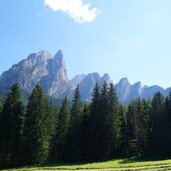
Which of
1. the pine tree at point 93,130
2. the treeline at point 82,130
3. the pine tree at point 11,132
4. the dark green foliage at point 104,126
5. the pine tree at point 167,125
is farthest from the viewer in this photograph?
the pine tree at point 167,125

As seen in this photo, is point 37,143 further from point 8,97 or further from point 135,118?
point 135,118

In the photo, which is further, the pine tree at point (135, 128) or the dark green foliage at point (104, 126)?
the pine tree at point (135, 128)

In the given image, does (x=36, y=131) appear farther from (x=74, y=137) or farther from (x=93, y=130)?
(x=74, y=137)

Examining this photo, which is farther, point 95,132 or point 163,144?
point 163,144

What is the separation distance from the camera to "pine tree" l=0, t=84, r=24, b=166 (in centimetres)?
7144

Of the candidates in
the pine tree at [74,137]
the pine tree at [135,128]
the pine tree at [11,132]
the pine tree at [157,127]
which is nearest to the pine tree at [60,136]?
the pine tree at [74,137]

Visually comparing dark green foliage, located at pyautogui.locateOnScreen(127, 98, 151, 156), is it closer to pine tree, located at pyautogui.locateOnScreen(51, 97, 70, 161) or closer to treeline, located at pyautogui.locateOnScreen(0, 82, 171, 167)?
treeline, located at pyautogui.locateOnScreen(0, 82, 171, 167)

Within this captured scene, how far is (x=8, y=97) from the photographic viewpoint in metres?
73.9

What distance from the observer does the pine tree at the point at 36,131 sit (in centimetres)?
7012

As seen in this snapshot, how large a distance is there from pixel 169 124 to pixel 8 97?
40.9 m

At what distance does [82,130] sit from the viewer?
3376 inches

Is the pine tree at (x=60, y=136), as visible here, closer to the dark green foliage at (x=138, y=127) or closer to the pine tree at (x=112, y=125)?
the pine tree at (x=112, y=125)

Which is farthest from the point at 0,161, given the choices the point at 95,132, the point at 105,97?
the point at 105,97

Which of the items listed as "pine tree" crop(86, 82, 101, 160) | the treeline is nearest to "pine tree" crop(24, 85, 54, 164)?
the treeline
